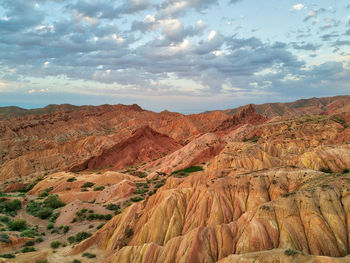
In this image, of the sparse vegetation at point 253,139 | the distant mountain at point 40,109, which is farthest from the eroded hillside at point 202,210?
the distant mountain at point 40,109

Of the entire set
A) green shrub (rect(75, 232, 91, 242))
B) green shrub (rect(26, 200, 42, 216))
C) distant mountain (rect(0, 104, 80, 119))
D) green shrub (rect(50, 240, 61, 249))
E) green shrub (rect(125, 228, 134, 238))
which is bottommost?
green shrub (rect(26, 200, 42, 216))

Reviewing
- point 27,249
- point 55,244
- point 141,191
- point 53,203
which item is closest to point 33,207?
point 53,203

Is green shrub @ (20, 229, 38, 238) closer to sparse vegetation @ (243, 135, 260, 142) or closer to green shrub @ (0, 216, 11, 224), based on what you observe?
green shrub @ (0, 216, 11, 224)

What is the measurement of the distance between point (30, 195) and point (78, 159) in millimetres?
28187

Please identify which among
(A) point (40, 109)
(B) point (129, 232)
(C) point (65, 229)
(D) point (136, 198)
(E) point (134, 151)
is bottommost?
(C) point (65, 229)

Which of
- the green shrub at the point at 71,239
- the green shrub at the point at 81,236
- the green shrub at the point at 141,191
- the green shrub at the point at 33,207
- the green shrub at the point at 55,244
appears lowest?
the green shrub at the point at 33,207

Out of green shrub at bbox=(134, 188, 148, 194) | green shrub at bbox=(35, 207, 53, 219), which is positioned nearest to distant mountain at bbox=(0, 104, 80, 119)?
green shrub at bbox=(134, 188, 148, 194)

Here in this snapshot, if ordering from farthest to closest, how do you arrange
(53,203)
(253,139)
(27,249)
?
(253,139) → (53,203) → (27,249)

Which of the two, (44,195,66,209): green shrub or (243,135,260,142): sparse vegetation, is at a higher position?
(243,135,260,142): sparse vegetation

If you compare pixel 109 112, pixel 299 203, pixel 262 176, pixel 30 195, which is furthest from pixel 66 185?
pixel 109 112

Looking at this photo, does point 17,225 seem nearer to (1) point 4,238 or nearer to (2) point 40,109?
(1) point 4,238

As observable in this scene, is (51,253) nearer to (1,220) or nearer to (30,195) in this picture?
(1,220)

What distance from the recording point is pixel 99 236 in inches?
859

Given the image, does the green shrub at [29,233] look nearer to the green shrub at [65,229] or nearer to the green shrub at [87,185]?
the green shrub at [65,229]
